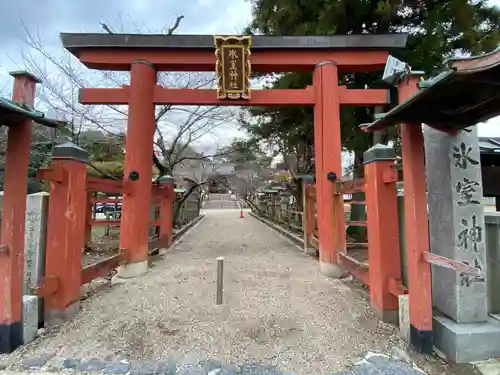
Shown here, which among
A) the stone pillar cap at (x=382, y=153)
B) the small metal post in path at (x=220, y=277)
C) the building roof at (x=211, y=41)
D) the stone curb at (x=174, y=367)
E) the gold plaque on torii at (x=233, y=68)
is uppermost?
the building roof at (x=211, y=41)

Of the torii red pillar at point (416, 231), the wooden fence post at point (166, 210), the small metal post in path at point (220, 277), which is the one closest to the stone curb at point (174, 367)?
the torii red pillar at point (416, 231)

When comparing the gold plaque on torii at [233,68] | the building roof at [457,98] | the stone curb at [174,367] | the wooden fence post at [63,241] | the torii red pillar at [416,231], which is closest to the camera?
the building roof at [457,98]

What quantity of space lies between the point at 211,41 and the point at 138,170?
293cm

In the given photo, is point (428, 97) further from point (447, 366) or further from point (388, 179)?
point (447, 366)

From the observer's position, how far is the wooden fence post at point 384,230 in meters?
3.50

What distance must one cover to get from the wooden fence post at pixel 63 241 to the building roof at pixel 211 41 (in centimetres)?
331

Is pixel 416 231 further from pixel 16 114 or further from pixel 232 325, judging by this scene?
pixel 16 114

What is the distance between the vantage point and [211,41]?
6.23 m

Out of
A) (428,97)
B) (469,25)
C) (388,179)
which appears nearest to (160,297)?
(388,179)

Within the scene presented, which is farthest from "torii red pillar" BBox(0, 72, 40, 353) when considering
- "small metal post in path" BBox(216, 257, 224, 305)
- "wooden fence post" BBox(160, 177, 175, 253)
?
"wooden fence post" BBox(160, 177, 175, 253)

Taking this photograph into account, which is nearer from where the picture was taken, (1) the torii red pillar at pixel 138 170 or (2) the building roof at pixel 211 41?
(1) the torii red pillar at pixel 138 170

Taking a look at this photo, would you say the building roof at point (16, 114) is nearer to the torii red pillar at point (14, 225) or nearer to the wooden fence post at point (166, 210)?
the torii red pillar at point (14, 225)

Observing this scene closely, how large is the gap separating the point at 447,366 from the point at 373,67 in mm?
5621

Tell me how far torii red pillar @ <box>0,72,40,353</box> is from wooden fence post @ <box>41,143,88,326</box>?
1.32 feet
